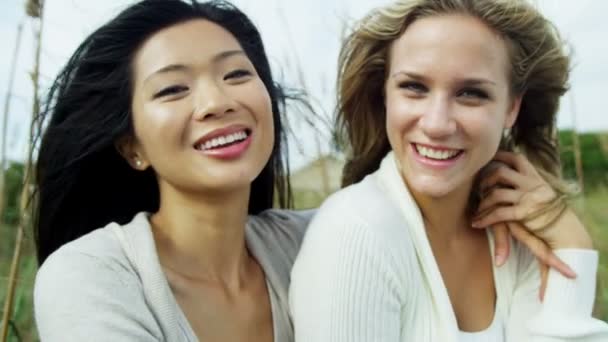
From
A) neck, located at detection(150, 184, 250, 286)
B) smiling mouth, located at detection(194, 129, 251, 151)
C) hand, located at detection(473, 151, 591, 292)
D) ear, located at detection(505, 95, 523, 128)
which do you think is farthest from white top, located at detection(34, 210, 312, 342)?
ear, located at detection(505, 95, 523, 128)

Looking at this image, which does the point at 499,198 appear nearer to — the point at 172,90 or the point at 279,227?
the point at 279,227

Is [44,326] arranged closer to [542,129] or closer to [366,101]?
[366,101]

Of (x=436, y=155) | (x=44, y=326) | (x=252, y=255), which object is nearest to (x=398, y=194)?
(x=436, y=155)

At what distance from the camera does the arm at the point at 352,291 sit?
207 cm

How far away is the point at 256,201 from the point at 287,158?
6.6 inches

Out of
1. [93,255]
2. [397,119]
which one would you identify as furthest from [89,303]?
[397,119]

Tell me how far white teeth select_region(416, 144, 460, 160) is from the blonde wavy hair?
311 mm

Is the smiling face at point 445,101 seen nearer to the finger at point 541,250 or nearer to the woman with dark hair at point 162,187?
the finger at point 541,250

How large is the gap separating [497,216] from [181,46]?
978mm

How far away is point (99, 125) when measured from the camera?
2.33 meters

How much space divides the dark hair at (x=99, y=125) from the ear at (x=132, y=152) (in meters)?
0.03

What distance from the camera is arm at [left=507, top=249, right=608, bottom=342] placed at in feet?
7.66

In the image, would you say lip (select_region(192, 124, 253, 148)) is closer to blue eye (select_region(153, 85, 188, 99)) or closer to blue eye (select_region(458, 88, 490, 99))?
blue eye (select_region(153, 85, 188, 99))

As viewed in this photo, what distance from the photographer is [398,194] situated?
7.48 ft
